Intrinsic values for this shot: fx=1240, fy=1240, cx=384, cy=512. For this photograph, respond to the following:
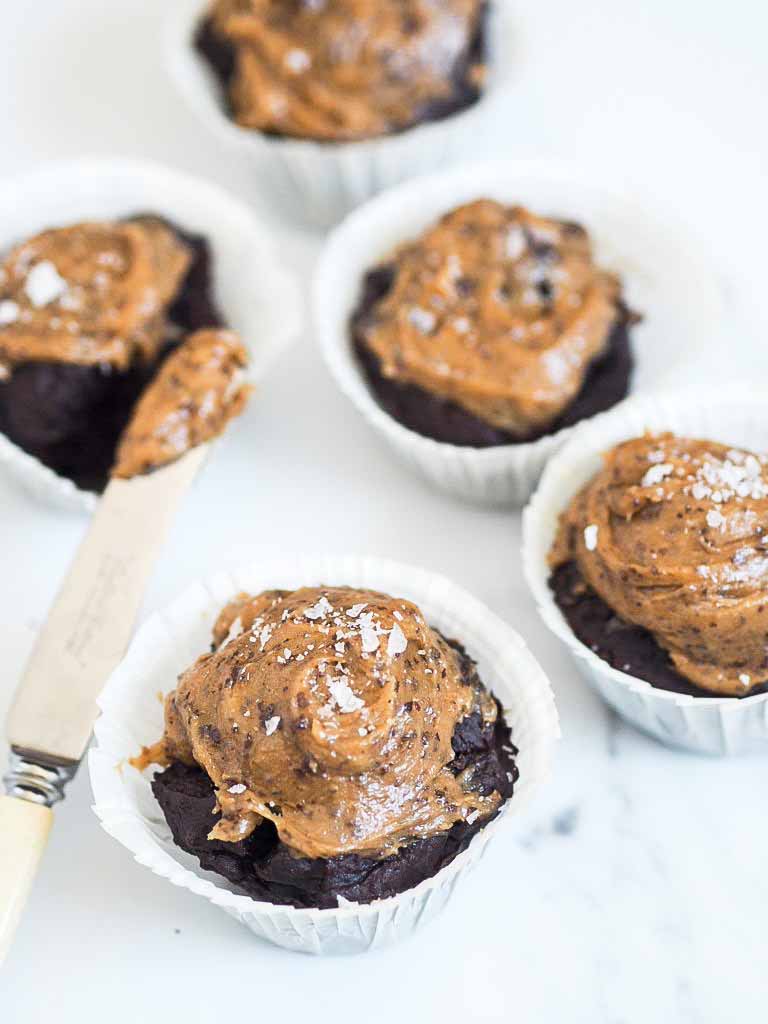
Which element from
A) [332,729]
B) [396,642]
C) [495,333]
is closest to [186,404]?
[495,333]

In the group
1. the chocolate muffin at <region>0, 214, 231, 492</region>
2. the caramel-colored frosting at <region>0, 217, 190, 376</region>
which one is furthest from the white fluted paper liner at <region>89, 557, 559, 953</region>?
the caramel-colored frosting at <region>0, 217, 190, 376</region>

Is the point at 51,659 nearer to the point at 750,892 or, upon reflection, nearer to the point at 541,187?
the point at 750,892

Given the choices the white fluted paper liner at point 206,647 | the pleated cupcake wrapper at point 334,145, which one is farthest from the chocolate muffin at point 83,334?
the white fluted paper liner at point 206,647

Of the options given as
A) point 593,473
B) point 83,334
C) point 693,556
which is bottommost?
point 593,473

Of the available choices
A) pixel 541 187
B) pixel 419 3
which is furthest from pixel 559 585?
pixel 419 3

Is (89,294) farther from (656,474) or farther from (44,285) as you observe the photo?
(656,474)

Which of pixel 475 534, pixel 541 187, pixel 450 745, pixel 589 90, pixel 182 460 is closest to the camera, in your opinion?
pixel 450 745

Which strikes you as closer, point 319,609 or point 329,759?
point 329,759
